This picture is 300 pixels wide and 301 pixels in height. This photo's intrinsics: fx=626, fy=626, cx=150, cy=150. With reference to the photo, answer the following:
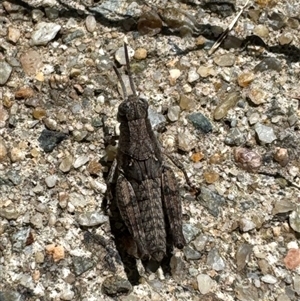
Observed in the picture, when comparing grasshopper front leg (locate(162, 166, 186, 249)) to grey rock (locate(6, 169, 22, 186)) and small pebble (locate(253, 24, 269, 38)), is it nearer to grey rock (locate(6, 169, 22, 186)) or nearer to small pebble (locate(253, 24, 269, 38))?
grey rock (locate(6, 169, 22, 186))

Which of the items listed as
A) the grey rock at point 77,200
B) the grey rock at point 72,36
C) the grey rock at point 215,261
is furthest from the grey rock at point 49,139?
the grey rock at point 215,261

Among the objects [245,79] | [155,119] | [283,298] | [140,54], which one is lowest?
[283,298]

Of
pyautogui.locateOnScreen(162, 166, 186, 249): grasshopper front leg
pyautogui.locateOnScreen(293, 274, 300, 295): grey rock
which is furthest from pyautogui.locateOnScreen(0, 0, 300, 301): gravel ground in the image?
pyautogui.locateOnScreen(162, 166, 186, 249): grasshopper front leg

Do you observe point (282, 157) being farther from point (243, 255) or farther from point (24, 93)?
point (24, 93)

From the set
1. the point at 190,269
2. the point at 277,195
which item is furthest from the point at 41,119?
the point at 277,195

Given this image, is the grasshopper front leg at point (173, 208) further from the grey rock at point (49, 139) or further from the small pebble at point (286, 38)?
the small pebble at point (286, 38)

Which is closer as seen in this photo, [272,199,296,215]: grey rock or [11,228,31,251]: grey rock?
[11,228,31,251]: grey rock

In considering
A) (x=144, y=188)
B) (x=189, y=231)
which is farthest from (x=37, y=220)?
(x=189, y=231)
